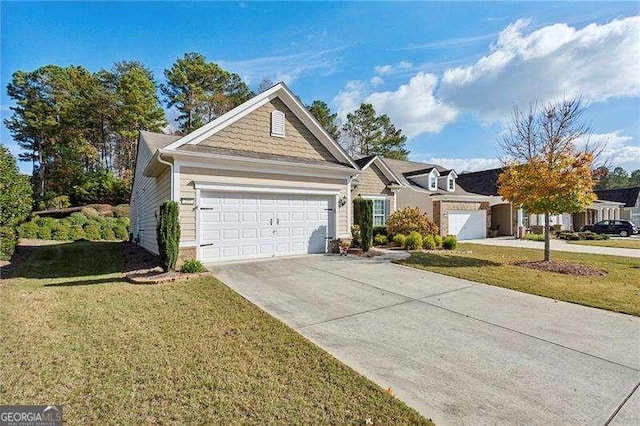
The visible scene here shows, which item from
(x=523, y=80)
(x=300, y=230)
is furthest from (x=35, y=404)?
(x=523, y=80)

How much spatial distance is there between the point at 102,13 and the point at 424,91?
14008 millimetres

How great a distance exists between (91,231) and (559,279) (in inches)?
967

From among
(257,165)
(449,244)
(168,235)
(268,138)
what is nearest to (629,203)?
(449,244)

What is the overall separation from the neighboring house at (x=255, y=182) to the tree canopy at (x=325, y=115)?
81.4 feet

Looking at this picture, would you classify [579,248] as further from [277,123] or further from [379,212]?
[277,123]

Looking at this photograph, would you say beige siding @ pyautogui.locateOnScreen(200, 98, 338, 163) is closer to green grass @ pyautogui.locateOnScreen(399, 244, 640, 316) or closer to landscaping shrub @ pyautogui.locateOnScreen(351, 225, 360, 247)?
landscaping shrub @ pyautogui.locateOnScreen(351, 225, 360, 247)

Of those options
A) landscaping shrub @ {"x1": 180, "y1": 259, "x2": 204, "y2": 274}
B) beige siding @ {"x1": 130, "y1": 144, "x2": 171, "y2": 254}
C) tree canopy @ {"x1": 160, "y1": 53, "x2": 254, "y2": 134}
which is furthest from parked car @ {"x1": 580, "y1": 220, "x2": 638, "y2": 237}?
tree canopy @ {"x1": 160, "y1": 53, "x2": 254, "y2": 134}

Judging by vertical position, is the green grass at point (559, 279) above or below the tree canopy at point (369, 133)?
below

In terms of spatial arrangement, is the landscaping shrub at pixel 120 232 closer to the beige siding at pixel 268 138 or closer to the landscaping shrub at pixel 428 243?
the beige siding at pixel 268 138

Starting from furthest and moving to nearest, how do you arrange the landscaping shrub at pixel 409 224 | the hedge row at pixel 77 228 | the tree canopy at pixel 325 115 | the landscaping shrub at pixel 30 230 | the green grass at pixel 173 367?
the tree canopy at pixel 325 115 < the hedge row at pixel 77 228 < the landscaping shrub at pixel 30 230 < the landscaping shrub at pixel 409 224 < the green grass at pixel 173 367

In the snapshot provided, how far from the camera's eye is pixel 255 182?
34.3 ft

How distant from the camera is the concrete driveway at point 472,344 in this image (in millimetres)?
3010

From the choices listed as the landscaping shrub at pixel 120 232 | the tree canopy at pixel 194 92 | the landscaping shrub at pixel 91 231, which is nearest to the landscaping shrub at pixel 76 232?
the landscaping shrub at pixel 91 231

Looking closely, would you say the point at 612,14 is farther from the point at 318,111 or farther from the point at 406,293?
the point at 318,111
